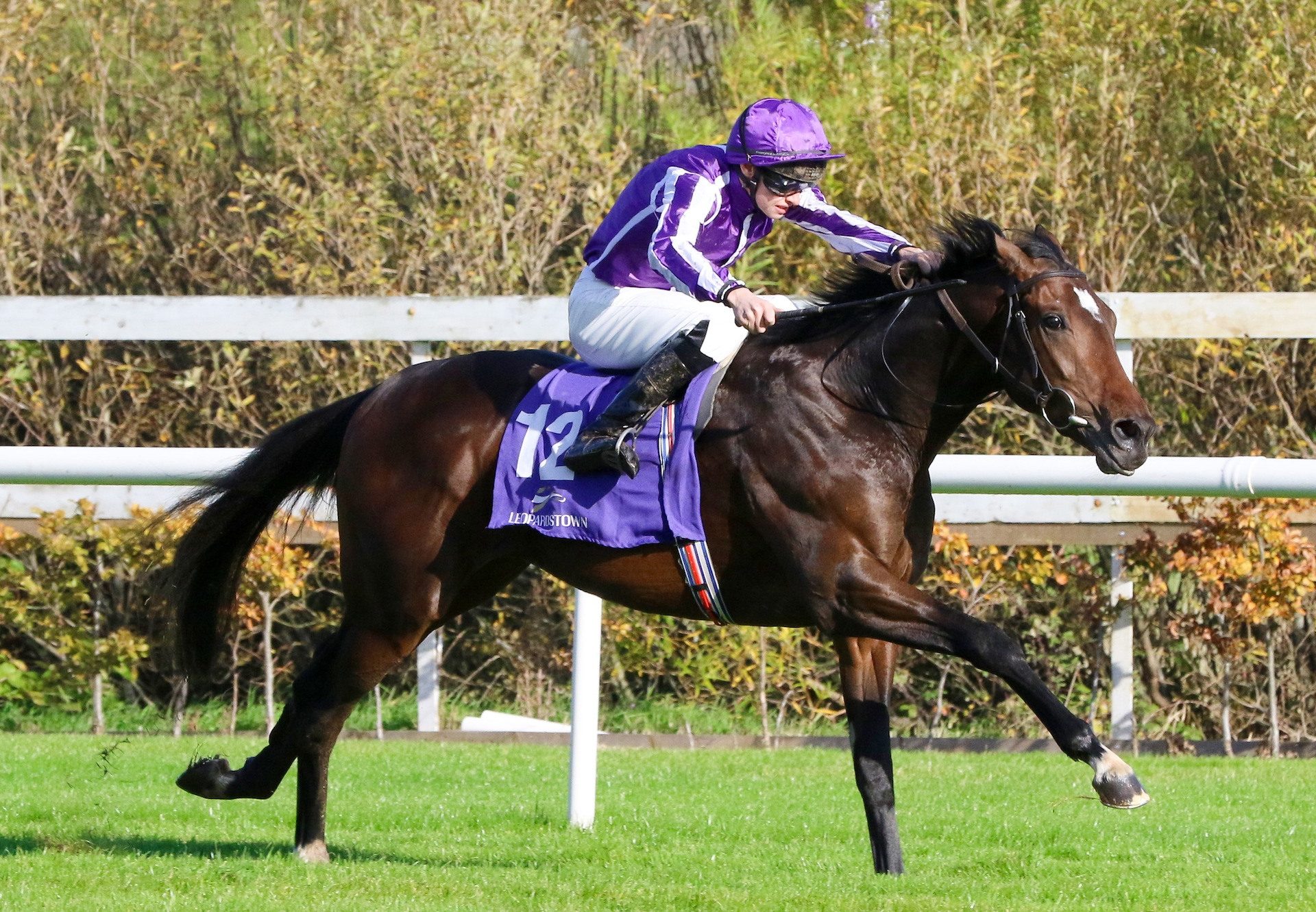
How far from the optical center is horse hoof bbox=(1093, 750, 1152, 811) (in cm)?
385

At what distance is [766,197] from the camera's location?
465 cm

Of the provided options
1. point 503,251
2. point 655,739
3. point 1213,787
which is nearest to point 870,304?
point 1213,787

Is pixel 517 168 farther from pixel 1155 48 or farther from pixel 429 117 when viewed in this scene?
pixel 1155 48

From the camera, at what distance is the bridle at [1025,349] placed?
418cm

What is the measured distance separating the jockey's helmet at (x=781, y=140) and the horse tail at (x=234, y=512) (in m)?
1.54

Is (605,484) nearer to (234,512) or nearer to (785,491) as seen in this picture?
(785,491)

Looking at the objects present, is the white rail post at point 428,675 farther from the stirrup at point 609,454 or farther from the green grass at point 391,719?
the stirrup at point 609,454

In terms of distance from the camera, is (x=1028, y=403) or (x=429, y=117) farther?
(x=429, y=117)

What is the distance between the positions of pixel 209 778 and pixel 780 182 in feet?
8.03

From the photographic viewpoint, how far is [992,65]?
9109mm

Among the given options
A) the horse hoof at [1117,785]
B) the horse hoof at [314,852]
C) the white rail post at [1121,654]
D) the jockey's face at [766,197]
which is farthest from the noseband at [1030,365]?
the white rail post at [1121,654]

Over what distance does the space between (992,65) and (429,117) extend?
10.3ft

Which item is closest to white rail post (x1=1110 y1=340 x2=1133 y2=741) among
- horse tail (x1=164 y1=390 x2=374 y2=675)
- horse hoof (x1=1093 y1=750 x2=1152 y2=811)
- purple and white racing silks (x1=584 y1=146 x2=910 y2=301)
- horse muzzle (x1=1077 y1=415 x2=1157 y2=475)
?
purple and white racing silks (x1=584 y1=146 x2=910 y2=301)

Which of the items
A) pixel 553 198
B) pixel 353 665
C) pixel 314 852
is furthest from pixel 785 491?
pixel 553 198
